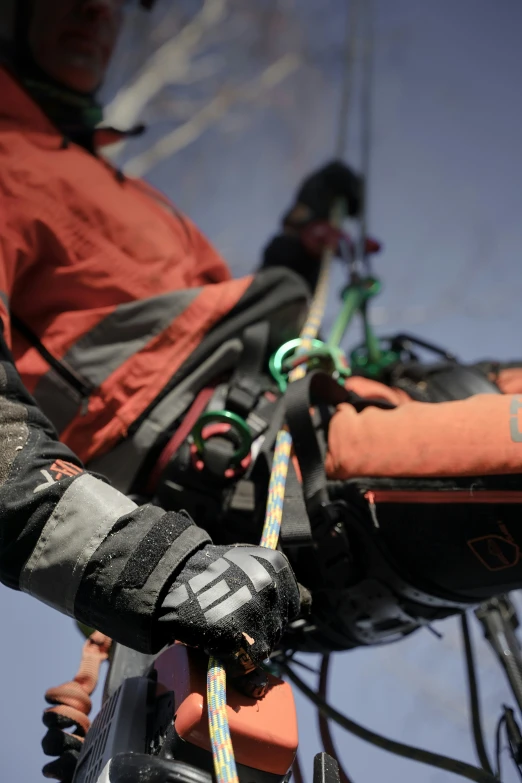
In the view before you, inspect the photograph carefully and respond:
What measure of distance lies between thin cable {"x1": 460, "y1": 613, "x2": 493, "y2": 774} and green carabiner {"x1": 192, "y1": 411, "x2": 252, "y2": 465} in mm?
611

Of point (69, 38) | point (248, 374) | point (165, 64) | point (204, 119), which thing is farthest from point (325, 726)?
point (165, 64)

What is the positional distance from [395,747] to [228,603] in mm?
602

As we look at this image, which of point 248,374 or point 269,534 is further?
point 248,374

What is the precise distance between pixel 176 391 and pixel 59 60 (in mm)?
779

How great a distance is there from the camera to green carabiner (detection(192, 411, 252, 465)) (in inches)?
36.6

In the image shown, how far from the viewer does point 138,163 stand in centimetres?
572

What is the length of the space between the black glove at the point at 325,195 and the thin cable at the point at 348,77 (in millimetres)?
83

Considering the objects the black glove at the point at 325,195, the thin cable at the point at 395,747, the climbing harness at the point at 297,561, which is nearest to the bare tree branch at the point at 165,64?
the black glove at the point at 325,195

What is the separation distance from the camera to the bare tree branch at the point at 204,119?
5746mm

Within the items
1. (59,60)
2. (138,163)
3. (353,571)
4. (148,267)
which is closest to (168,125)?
(138,163)

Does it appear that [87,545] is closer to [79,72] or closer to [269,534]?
[269,534]

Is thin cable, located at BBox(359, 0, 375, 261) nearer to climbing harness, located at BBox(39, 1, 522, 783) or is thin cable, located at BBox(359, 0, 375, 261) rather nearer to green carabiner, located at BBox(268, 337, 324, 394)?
climbing harness, located at BBox(39, 1, 522, 783)

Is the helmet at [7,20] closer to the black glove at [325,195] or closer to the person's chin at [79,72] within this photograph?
the person's chin at [79,72]

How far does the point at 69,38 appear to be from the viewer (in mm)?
1321
